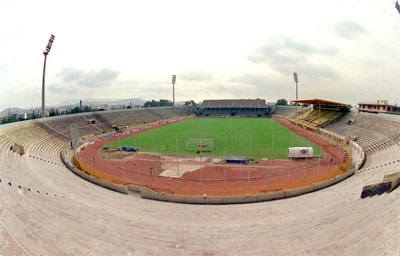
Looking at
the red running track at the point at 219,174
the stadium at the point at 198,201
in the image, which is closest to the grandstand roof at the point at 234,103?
the stadium at the point at 198,201

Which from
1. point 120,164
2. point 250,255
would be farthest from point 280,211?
point 120,164

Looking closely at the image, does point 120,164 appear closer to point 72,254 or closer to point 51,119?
point 72,254

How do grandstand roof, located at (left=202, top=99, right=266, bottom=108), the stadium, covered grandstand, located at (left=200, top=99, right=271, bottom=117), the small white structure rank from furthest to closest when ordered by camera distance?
1. grandstand roof, located at (left=202, top=99, right=266, bottom=108)
2. covered grandstand, located at (left=200, top=99, right=271, bottom=117)
3. the small white structure
4. the stadium

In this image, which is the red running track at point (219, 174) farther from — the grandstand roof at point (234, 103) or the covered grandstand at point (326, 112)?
the grandstand roof at point (234, 103)

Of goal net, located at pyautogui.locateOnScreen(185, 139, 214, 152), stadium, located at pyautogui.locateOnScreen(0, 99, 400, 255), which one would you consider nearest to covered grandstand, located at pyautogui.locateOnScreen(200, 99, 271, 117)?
goal net, located at pyautogui.locateOnScreen(185, 139, 214, 152)

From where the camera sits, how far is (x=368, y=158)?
26938 millimetres

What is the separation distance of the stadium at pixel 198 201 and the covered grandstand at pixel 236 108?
7031 cm

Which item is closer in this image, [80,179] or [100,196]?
[100,196]

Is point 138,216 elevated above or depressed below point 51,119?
below

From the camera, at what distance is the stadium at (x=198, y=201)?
11352 millimetres

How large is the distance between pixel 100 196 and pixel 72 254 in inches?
301

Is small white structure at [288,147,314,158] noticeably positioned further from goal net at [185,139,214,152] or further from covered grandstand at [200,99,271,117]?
covered grandstand at [200,99,271,117]

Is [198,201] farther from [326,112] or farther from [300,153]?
[326,112]

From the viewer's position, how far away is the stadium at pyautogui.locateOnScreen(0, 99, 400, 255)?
37.2ft
